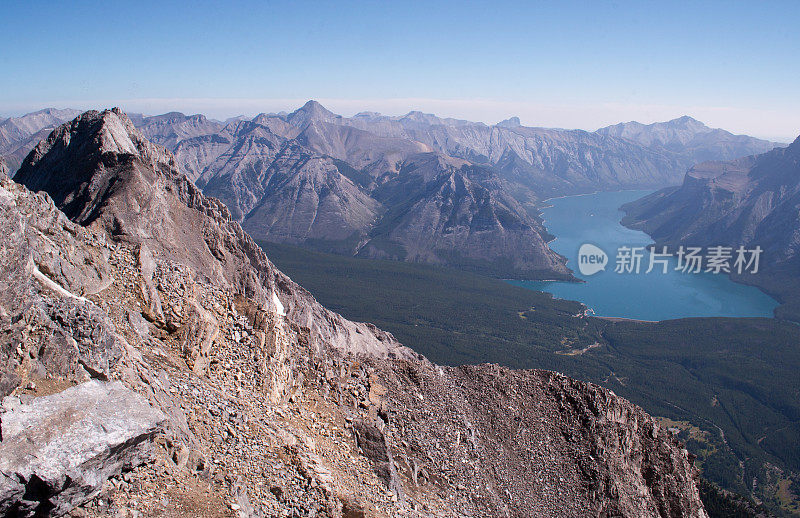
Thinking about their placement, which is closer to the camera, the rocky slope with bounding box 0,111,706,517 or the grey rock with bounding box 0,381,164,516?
the grey rock with bounding box 0,381,164,516

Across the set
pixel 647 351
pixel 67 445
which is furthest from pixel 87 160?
pixel 647 351

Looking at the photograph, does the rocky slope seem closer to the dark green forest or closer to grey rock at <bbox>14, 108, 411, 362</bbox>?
grey rock at <bbox>14, 108, 411, 362</bbox>

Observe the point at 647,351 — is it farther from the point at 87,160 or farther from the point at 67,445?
the point at 67,445

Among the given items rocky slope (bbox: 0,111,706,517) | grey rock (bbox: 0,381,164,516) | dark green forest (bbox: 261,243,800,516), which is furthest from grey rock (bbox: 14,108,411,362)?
dark green forest (bbox: 261,243,800,516)

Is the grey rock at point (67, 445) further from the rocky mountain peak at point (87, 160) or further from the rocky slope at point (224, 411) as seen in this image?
the rocky mountain peak at point (87, 160)

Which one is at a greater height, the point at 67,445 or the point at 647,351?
the point at 67,445

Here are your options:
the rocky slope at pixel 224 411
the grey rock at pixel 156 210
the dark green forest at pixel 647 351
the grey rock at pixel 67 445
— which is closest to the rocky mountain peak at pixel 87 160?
the grey rock at pixel 156 210
